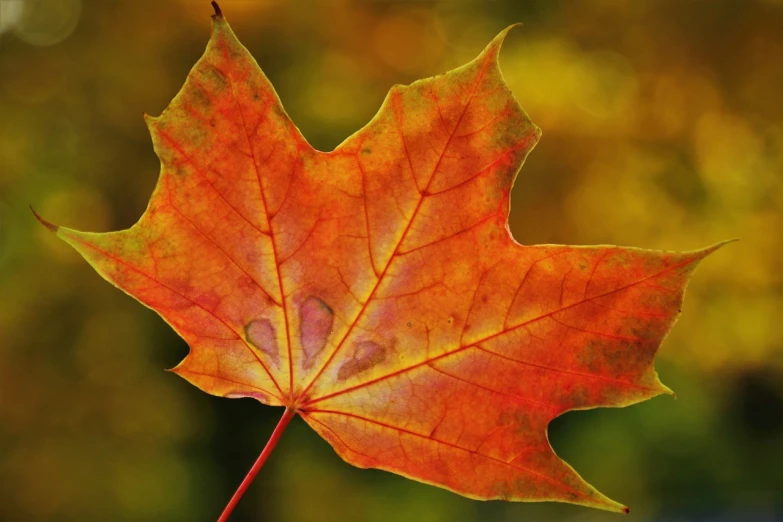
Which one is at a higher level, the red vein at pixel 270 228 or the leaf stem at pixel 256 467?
the red vein at pixel 270 228

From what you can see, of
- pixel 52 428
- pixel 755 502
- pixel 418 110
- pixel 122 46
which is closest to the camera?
pixel 418 110

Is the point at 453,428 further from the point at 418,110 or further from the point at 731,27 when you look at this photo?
the point at 731,27

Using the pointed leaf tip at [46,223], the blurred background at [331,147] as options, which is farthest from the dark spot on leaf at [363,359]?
the blurred background at [331,147]

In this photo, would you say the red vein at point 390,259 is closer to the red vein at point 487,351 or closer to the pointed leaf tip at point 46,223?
the red vein at point 487,351

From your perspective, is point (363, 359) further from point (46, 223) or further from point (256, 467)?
point (46, 223)

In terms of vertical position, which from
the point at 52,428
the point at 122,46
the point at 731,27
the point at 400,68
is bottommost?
the point at 52,428

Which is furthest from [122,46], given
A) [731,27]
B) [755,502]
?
[755,502]

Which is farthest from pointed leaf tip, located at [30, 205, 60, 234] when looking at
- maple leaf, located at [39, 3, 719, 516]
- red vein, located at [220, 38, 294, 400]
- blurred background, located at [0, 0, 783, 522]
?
blurred background, located at [0, 0, 783, 522]

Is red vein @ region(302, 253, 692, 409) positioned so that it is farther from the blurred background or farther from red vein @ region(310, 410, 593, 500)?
the blurred background
